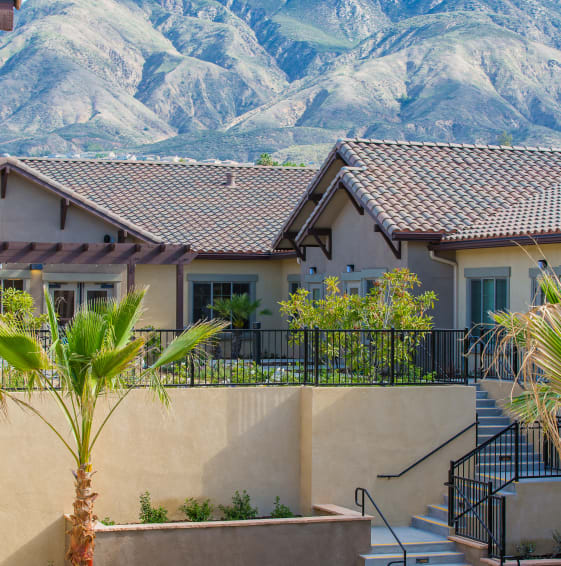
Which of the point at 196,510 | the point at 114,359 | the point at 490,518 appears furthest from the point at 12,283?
the point at 490,518

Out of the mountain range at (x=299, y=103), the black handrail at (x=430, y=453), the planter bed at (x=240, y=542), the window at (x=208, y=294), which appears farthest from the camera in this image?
the mountain range at (x=299, y=103)

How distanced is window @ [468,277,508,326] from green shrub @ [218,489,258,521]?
6.06m

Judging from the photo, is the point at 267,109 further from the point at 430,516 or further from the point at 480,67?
the point at 430,516

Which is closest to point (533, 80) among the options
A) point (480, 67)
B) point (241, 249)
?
point (480, 67)

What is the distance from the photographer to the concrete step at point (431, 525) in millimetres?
15469

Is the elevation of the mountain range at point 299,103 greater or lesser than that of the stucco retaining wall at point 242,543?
greater

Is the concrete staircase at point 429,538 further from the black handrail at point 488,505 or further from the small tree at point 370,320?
the small tree at point 370,320

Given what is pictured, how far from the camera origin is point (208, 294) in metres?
27.5

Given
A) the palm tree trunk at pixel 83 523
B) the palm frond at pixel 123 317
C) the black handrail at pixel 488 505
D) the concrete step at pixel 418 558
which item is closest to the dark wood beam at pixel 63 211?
the palm frond at pixel 123 317

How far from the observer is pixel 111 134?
158625 millimetres

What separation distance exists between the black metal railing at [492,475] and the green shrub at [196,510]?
393 centimetres

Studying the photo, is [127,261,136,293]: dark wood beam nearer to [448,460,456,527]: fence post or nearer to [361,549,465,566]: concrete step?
[448,460,456,527]: fence post

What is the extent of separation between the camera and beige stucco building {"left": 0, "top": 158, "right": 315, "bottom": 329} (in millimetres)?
24766

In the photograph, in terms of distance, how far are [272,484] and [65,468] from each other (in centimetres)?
348
